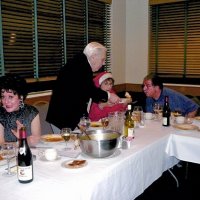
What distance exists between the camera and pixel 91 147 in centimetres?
168

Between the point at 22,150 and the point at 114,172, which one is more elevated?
the point at 22,150

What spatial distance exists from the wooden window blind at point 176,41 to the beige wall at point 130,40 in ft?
0.46

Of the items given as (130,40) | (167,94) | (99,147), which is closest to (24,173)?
(99,147)

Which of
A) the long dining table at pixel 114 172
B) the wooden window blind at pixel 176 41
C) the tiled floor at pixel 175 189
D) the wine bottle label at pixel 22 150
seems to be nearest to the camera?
the long dining table at pixel 114 172

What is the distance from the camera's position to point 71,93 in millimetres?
2600

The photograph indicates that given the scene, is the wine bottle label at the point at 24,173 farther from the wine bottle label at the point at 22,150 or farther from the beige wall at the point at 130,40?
the beige wall at the point at 130,40

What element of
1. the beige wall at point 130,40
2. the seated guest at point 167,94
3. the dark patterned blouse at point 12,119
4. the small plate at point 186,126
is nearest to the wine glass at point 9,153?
the dark patterned blouse at point 12,119

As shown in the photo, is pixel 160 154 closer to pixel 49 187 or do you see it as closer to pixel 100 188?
pixel 100 188

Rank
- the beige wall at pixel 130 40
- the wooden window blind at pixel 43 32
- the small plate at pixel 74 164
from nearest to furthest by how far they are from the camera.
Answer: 1. the small plate at pixel 74 164
2. the wooden window blind at pixel 43 32
3. the beige wall at pixel 130 40

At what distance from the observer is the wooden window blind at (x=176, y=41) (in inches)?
183

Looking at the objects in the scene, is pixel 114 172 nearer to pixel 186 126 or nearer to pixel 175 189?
pixel 186 126

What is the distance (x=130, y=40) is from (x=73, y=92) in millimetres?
2864

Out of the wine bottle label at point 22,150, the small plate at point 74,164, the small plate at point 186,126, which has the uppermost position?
the wine bottle label at point 22,150

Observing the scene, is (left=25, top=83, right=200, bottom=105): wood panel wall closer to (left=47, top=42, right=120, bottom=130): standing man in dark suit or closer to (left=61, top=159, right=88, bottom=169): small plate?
(left=47, top=42, right=120, bottom=130): standing man in dark suit
